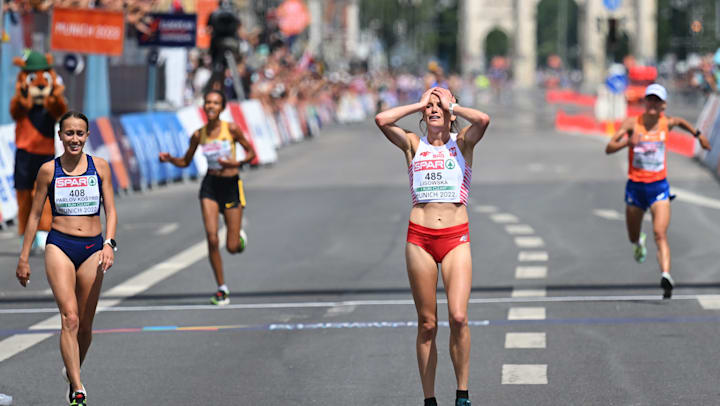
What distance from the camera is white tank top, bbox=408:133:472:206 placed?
324 inches

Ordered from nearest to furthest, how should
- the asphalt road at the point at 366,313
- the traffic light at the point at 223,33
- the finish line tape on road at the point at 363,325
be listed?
the asphalt road at the point at 366,313 < the finish line tape on road at the point at 363,325 < the traffic light at the point at 223,33

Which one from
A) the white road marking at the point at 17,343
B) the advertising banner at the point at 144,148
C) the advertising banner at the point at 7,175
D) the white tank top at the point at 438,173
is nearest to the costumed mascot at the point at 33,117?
the advertising banner at the point at 7,175

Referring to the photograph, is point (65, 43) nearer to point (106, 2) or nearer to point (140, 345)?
point (106, 2)

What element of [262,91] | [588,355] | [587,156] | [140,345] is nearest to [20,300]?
[140,345]

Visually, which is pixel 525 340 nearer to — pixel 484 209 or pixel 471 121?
pixel 471 121

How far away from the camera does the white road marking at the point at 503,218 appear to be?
19.6 m

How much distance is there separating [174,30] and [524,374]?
21963 mm

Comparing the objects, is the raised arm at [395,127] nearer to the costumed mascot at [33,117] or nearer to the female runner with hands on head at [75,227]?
the female runner with hands on head at [75,227]

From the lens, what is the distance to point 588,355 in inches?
397

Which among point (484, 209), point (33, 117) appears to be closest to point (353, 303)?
point (33, 117)

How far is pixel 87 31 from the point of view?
2512cm

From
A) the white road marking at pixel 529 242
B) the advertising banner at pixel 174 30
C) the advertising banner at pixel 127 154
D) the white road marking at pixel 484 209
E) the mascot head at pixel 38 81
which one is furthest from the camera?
the advertising banner at pixel 174 30

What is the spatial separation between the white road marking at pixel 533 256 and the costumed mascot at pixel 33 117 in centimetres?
495

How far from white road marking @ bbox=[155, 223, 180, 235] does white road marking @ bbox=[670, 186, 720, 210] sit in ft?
24.3
